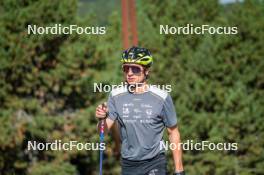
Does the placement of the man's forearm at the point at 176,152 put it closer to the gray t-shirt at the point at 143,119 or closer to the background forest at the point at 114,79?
the gray t-shirt at the point at 143,119

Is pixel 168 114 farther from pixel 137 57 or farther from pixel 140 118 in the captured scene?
pixel 137 57

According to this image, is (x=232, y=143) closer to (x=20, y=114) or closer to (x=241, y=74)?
(x=241, y=74)

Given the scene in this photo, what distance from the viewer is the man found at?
5.15 meters

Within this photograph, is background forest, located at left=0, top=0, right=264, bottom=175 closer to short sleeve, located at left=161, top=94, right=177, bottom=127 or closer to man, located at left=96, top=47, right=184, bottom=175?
man, located at left=96, top=47, right=184, bottom=175

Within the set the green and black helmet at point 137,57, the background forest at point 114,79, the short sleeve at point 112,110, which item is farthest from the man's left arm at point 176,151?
the background forest at point 114,79

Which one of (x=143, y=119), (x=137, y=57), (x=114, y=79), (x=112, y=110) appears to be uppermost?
(x=114, y=79)

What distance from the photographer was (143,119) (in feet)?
16.9

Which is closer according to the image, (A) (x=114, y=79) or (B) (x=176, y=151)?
(B) (x=176, y=151)

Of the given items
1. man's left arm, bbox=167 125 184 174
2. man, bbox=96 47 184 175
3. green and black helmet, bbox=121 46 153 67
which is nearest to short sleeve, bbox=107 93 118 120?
man, bbox=96 47 184 175

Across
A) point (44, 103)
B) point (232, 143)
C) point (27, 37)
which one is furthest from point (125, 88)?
point (232, 143)

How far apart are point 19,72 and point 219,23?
774 centimetres

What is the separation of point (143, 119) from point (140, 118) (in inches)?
1.2

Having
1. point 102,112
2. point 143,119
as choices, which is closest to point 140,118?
point 143,119

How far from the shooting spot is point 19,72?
711 inches
